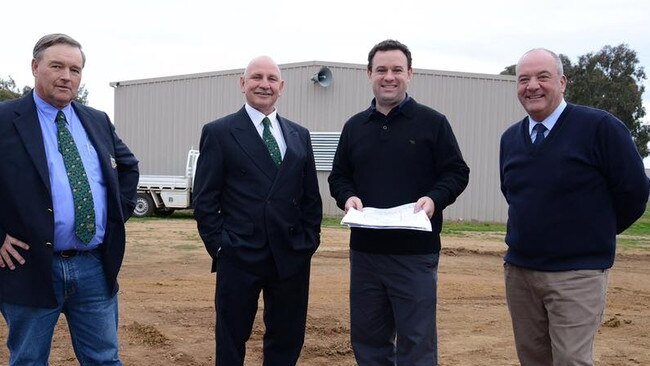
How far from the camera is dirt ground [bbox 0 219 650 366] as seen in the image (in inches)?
260

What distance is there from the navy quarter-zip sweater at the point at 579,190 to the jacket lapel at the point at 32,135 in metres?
2.63

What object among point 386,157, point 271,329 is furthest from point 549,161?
point 271,329

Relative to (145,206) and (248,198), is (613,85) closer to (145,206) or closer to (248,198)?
(145,206)

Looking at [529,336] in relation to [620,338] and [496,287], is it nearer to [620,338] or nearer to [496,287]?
[620,338]

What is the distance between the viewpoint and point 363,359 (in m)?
4.58

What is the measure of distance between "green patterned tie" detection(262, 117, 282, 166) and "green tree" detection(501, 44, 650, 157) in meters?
44.8

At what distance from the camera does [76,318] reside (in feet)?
12.9

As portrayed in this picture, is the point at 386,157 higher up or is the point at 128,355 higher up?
the point at 386,157

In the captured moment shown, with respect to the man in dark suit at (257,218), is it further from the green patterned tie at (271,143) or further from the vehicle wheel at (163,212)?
the vehicle wheel at (163,212)

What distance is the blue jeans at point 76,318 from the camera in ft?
12.2

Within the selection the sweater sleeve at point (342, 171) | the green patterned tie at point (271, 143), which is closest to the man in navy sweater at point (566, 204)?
the sweater sleeve at point (342, 171)

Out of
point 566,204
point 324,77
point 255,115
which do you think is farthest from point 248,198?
point 324,77

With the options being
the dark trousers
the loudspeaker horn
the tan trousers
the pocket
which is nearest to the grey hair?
the pocket

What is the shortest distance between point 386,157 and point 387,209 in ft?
1.08
